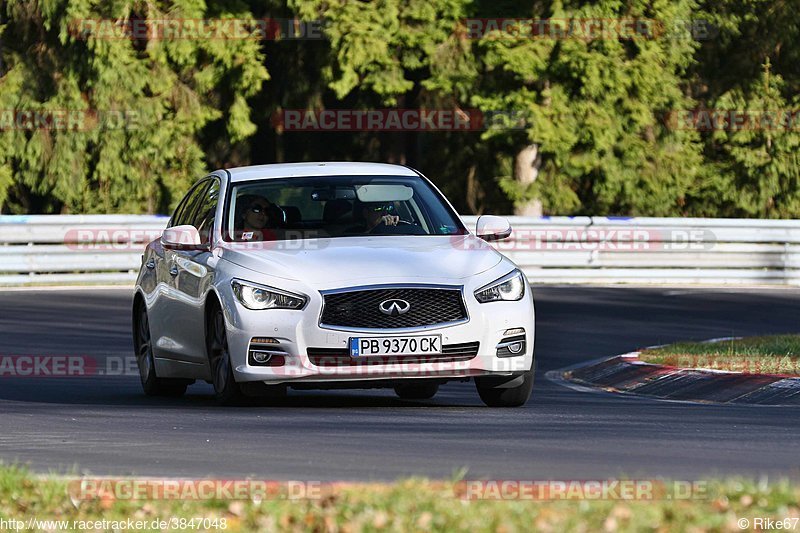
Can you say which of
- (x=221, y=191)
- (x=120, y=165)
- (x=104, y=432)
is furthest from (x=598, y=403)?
(x=120, y=165)

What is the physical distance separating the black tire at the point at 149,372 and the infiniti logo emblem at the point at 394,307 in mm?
2786

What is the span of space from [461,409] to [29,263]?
17921 mm

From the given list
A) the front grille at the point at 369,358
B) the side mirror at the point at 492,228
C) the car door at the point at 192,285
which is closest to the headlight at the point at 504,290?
the front grille at the point at 369,358

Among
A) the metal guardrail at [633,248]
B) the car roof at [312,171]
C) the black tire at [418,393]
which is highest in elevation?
the car roof at [312,171]

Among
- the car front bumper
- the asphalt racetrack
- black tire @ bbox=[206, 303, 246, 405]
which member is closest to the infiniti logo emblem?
the car front bumper

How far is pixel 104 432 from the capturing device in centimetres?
1034

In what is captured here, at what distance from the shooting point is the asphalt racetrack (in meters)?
8.46

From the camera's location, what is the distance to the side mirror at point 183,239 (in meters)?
12.4

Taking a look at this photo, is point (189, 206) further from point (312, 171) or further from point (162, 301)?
point (312, 171)

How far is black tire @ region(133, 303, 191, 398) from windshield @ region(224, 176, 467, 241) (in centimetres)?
149

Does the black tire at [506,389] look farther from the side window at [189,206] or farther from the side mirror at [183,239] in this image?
the side window at [189,206]

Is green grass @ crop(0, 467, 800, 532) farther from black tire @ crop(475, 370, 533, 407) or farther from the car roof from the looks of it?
the car roof

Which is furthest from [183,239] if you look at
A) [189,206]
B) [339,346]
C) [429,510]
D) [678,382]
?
[429,510]

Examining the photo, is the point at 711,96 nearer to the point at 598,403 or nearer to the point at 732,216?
the point at 732,216
